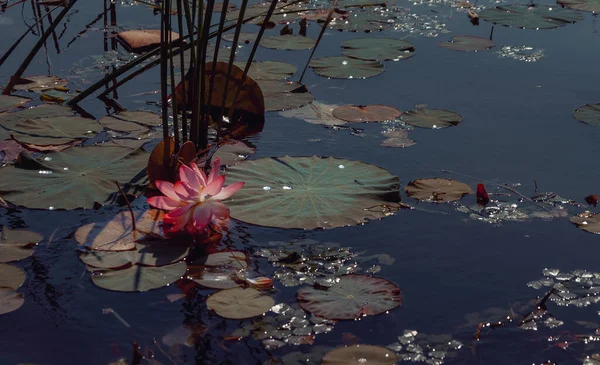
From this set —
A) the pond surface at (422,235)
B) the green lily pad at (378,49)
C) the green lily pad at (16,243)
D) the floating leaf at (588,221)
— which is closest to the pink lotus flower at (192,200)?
the pond surface at (422,235)

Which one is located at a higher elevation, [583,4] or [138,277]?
[583,4]

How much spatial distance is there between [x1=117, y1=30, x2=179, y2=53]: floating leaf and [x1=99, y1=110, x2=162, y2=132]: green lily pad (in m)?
1.09

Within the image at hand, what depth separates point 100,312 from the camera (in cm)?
231

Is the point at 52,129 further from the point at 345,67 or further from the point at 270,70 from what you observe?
the point at 345,67

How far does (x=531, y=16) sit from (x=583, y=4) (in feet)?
1.78

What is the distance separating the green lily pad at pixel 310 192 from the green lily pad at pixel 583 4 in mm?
3196

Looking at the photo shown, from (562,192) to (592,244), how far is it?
1.28 ft

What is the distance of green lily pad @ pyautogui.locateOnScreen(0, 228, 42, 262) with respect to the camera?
2604 mm

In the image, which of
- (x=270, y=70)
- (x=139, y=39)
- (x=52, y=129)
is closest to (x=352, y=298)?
(x=52, y=129)

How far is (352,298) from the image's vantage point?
233 centimetres

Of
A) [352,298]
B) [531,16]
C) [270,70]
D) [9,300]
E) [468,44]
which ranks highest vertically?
[531,16]

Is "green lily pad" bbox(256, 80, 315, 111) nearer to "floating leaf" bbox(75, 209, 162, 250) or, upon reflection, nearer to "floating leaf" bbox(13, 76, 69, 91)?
"floating leaf" bbox(13, 76, 69, 91)

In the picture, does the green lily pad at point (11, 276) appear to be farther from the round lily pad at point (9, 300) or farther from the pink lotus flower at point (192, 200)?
the pink lotus flower at point (192, 200)

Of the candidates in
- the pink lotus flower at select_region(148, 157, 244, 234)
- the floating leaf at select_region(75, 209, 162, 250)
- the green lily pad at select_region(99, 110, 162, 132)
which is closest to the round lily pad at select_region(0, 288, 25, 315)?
the floating leaf at select_region(75, 209, 162, 250)
